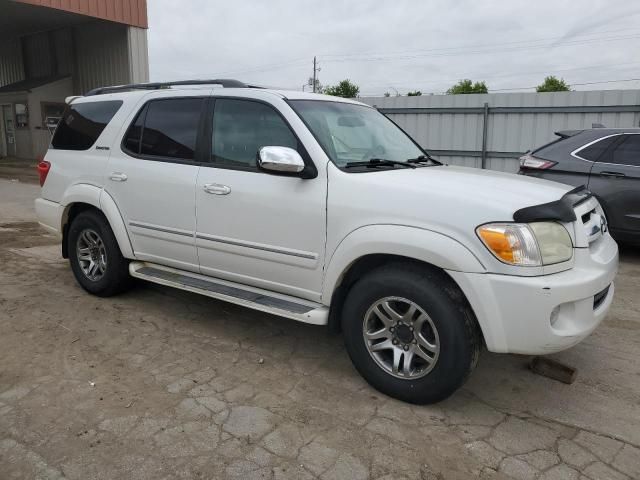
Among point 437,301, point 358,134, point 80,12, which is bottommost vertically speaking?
point 437,301

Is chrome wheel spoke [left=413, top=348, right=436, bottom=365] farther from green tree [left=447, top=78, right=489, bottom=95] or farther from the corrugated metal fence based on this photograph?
green tree [left=447, top=78, right=489, bottom=95]

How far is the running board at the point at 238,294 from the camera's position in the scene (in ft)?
11.3

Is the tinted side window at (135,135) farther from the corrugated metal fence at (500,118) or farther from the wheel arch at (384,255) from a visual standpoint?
the corrugated metal fence at (500,118)

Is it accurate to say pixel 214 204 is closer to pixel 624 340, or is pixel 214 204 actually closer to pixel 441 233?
pixel 441 233

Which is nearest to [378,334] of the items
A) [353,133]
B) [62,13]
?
[353,133]

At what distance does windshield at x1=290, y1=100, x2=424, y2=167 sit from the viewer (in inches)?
143

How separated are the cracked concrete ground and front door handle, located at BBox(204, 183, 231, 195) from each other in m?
1.13

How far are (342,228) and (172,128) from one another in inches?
73.3

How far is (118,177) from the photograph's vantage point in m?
4.56

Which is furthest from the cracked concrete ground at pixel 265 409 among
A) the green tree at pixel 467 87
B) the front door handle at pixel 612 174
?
the green tree at pixel 467 87

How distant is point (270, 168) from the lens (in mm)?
3381

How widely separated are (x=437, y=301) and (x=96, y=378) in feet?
7.21

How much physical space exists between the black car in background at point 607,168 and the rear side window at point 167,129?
4.50 m

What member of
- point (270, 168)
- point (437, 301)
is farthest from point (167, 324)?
point (437, 301)
